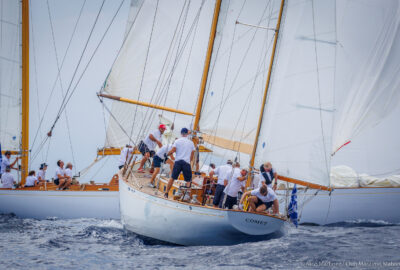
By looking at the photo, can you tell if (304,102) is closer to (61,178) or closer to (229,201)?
(229,201)

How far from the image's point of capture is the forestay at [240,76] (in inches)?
642

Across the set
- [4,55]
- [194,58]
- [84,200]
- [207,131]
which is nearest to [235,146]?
[207,131]

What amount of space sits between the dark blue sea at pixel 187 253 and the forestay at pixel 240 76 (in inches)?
213

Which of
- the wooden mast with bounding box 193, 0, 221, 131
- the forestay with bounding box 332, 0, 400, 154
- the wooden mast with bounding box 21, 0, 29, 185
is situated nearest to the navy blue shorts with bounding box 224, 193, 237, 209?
the wooden mast with bounding box 193, 0, 221, 131

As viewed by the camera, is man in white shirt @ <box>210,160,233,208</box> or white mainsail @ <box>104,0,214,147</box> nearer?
man in white shirt @ <box>210,160,233,208</box>

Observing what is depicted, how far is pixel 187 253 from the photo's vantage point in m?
9.75

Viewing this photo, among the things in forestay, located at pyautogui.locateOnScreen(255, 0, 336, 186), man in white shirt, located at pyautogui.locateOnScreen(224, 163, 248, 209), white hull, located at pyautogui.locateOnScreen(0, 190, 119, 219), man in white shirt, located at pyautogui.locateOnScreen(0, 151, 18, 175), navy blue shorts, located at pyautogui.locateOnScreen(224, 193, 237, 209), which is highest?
forestay, located at pyautogui.locateOnScreen(255, 0, 336, 186)

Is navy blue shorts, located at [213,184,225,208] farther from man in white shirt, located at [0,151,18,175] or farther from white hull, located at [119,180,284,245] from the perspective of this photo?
man in white shirt, located at [0,151,18,175]

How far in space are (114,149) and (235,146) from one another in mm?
5895

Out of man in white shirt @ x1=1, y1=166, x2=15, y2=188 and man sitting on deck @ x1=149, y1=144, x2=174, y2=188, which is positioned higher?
man sitting on deck @ x1=149, y1=144, x2=174, y2=188

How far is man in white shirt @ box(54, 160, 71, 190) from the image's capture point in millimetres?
17862

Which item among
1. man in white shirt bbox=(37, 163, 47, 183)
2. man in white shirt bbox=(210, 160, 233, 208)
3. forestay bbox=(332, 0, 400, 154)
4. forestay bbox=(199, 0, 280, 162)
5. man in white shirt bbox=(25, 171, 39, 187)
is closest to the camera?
man in white shirt bbox=(210, 160, 233, 208)

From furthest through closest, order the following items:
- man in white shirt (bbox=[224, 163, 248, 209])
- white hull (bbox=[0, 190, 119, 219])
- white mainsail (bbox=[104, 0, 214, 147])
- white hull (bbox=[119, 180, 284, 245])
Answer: white mainsail (bbox=[104, 0, 214, 147]) < white hull (bbox=[0, 190, 119, 219]) < man in white shirt (bbox=[224, 163, 248, 209]) < white hull (bbox=[119, 180, 284, 245])

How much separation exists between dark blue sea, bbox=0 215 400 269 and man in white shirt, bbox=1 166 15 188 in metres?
5.78
